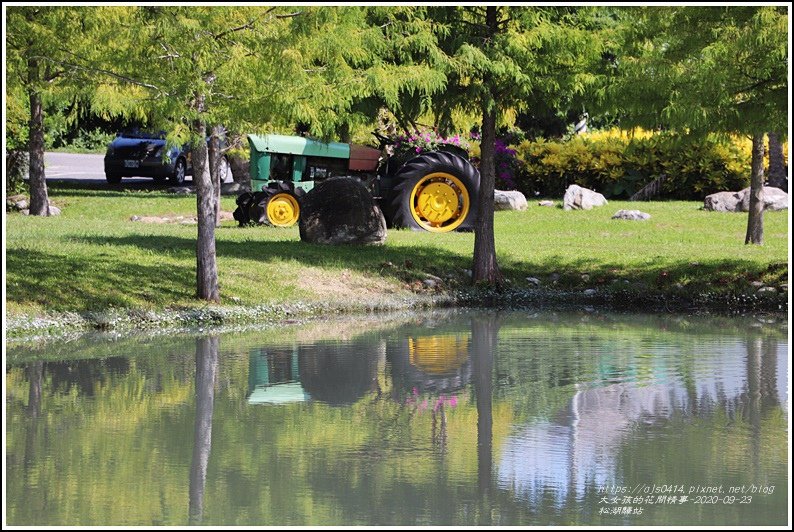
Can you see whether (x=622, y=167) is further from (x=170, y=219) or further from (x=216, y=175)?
(x=170, y=219)

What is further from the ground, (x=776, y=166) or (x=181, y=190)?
(x=776, y=166)

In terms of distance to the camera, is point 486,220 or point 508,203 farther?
point 508,203

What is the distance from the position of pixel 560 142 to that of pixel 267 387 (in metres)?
21.5

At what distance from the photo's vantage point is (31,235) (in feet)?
63.9

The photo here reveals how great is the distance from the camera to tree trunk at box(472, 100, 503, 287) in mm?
18344

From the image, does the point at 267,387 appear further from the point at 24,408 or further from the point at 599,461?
A: the point at 599,461

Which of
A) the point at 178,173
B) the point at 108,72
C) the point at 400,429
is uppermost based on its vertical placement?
the point at 108,72

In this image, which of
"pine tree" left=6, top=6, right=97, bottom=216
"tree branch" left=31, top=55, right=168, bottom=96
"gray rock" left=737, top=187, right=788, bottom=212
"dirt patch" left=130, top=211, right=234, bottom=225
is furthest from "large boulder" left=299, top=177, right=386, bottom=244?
"gray rock" left=737, top=187, right=788, bottom=212

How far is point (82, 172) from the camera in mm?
37812

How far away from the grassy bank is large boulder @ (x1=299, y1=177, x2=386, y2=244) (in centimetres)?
39

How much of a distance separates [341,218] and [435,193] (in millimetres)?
3517

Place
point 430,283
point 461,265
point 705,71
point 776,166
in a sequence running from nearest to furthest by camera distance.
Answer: point 705,71 < point 430,283 < point 461,265 < point 776,166

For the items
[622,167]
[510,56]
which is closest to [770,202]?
[622,167]

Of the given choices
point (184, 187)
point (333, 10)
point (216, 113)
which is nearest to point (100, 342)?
point (216, 113)
